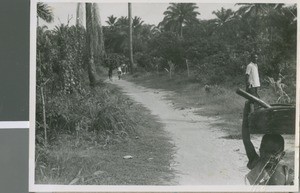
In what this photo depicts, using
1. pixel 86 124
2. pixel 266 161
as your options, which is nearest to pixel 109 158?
pixel 86 124

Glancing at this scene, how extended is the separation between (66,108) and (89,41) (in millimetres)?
374

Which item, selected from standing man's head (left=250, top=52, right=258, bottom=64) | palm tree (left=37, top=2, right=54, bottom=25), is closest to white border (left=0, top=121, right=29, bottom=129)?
palm tree (left=37, top=2, right=54, bottom=25)

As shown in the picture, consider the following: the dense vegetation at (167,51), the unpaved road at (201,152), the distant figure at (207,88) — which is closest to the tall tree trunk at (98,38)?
the dense vegetation at (167,51)

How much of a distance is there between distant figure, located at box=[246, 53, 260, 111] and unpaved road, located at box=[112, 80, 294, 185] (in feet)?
0.77

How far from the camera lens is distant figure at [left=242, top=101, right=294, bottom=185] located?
2752 millimetres

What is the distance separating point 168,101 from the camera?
2834mm

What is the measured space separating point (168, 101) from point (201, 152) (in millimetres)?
322

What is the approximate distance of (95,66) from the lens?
9.29 ft

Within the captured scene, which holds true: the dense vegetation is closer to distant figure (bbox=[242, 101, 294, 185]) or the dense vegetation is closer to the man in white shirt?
the man in white shirt

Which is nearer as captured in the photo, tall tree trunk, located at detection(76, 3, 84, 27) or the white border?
the white border

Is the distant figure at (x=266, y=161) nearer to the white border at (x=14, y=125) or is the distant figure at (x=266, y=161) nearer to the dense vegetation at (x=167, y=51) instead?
the dense vegetation at (x=167, y=51)

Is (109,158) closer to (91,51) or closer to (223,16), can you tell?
(91,51)

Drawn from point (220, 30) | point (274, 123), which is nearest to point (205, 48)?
point (220, 30)

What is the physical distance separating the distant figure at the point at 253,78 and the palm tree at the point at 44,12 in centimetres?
106
